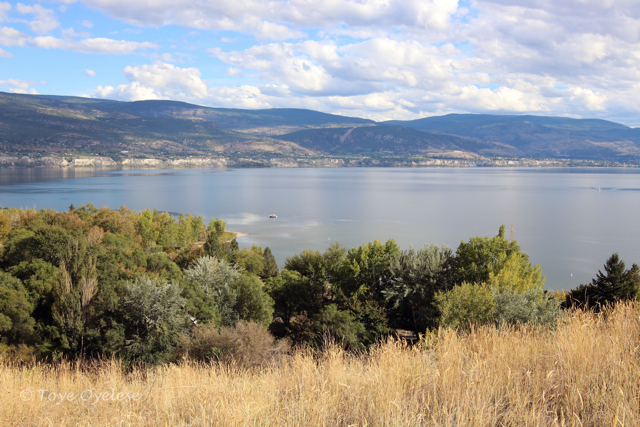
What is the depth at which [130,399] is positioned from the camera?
5.11 m

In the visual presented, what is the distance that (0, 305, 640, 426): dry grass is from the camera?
12.4 feet

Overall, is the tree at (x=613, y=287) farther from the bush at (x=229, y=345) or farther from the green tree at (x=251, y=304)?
the green tree at (x=251, y=304)

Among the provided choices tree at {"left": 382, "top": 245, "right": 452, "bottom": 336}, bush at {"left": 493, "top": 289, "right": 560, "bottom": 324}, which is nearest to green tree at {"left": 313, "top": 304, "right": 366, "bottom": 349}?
tree at {"left": 382, "top": 245, "right": 452, "bottom": 336}

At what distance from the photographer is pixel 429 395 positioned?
4.14 metres

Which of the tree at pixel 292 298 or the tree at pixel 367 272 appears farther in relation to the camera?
the tree at pixel 367 272

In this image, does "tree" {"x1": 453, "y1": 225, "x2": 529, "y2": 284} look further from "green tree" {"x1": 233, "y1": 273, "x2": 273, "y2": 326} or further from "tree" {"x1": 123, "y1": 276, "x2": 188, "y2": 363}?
"tree" {"x1": 123, "y1": 276, "x2": 188, "y2": 363}

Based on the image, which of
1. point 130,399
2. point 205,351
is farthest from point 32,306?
point 130,399

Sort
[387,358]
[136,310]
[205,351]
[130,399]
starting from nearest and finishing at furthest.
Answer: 1. [130,399]
2. [387,358]
3. [205,351]
4. [136,310]

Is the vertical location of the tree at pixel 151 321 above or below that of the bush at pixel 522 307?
below

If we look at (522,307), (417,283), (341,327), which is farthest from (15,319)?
(522,307)

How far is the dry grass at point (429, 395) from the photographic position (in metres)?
3.78

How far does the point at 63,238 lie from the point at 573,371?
35.8 meters

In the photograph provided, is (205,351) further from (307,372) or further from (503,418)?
(503,418)

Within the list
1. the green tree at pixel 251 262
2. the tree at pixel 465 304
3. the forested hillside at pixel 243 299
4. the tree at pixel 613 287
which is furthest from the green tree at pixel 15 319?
the tree at pixel 613 287
